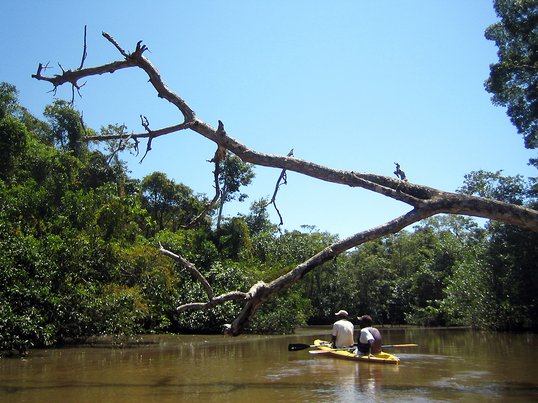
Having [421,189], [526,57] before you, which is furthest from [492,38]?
[421,189]

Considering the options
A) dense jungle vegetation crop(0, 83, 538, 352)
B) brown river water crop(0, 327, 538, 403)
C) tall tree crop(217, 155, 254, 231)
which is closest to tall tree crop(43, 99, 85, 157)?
dense jungle vegetation crop(0, 83, 538, 352)

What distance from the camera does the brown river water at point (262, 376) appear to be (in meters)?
7.29

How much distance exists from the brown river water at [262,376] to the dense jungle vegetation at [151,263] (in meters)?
1.43

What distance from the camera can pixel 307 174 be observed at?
28.4 ft

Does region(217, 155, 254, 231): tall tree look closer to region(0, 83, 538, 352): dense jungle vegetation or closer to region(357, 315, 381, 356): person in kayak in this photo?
region(0, 83, 538, 352): dense jungle vegetation

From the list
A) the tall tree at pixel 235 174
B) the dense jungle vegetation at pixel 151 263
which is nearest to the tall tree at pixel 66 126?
the dense jungle vegetation at pixel 151 263

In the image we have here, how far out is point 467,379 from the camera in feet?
28.8

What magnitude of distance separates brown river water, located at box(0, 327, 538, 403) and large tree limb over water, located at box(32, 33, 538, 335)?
4.76ft

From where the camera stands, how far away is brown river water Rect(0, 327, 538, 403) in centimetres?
729

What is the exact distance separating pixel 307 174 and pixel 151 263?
10.8 meters

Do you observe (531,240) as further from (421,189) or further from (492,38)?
(421,189)

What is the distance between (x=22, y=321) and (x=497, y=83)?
16788 mm

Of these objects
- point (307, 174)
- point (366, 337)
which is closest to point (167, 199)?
point (366, 337)

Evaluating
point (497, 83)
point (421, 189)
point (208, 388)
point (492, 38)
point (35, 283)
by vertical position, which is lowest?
point (208, 388)
